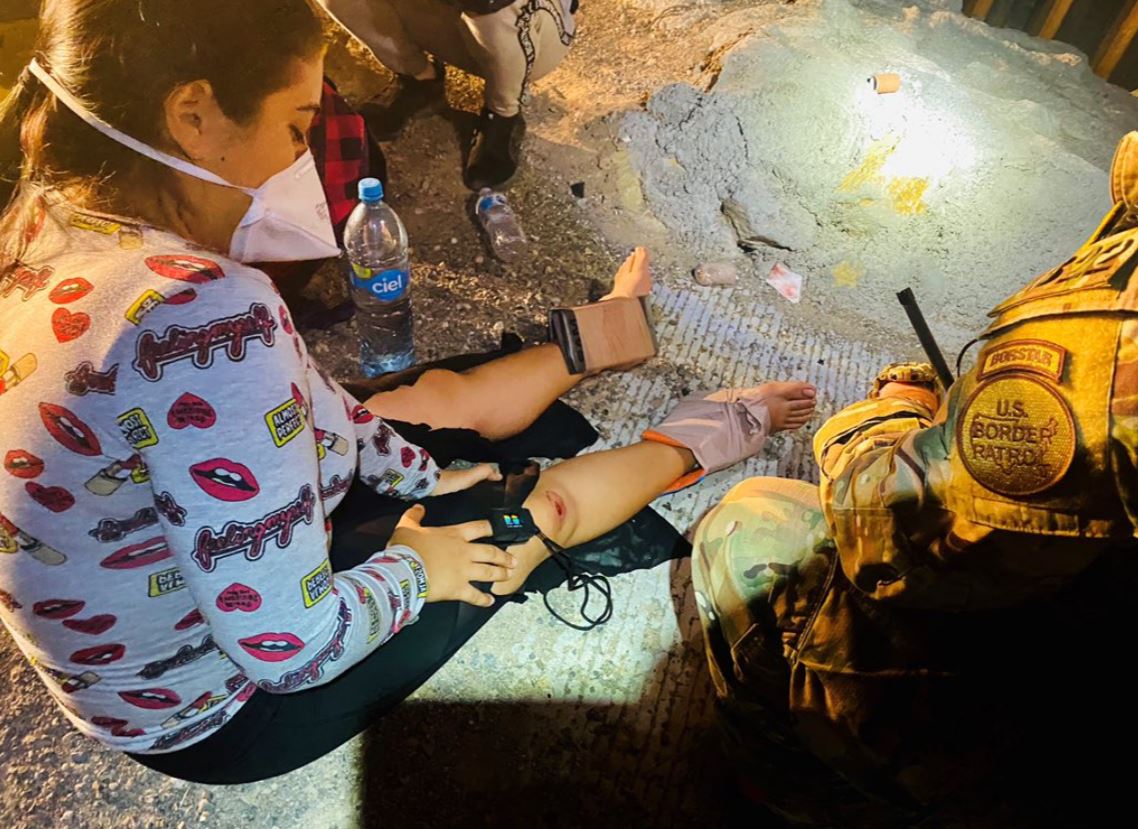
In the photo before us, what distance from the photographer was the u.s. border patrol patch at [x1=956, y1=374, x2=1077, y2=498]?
83cm

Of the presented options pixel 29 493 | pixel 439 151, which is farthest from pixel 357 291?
pixel 29 493

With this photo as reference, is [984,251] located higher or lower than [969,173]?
lower

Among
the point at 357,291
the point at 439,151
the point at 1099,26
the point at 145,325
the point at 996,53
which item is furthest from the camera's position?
the point at 1099,26

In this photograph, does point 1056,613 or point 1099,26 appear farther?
point 1099,26

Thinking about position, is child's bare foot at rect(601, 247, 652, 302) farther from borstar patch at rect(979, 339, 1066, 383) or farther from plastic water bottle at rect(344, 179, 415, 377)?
borstar patch at rect(979, 339, 1066, 383)

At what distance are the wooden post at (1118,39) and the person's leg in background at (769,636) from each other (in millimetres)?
4791

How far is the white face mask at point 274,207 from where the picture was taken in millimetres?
960

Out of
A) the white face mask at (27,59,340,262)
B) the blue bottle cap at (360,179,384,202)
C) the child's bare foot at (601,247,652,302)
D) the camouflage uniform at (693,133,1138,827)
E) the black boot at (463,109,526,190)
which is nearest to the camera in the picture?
the camouflage uniform at (693,133,1138,827)

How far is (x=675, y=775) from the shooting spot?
1560 mm

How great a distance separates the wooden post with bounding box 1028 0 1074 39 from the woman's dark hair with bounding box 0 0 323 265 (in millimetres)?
5446

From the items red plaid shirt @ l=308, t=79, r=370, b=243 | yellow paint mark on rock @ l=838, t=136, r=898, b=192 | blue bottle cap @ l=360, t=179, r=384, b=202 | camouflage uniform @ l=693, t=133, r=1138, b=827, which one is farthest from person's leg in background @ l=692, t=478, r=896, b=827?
yellow paint mark on rock @ l=838, t=136, r=898, b=192

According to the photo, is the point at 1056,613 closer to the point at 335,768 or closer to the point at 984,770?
the point at 984,770

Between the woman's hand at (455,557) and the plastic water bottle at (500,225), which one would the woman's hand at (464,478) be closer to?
the woman's hand at (455,557)

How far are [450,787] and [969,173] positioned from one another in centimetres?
304
